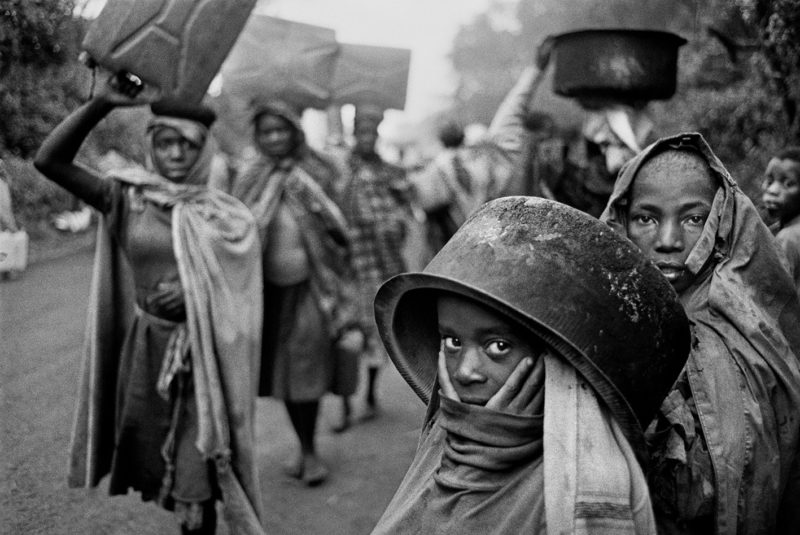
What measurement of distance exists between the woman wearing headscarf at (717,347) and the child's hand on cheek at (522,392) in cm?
50

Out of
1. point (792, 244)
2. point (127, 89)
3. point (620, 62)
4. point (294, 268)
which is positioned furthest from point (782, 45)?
point (127, 89)

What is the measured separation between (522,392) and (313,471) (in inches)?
144

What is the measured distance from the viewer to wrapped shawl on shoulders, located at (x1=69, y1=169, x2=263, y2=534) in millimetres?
3945

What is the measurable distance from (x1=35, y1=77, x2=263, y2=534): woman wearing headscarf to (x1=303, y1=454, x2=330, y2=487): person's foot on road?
50.2 inches

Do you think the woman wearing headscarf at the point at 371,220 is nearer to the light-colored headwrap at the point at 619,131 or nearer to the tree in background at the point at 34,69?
the light-colored headwrap at the point at 619,131

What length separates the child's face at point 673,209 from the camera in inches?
98.9

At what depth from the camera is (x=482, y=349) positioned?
6.84ft

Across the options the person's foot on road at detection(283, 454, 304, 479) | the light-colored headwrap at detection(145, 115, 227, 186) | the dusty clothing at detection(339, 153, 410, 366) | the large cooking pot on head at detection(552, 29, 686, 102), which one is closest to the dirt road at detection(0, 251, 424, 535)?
the person's foot on road at detection(283, 454, 304, 479)

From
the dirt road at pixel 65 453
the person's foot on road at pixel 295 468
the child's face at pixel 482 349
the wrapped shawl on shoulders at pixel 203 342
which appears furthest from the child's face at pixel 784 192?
the person's foot on road at pixel 295 468

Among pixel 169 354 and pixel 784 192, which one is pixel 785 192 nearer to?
pixel 784 192

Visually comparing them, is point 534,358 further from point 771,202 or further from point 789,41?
point 789,41

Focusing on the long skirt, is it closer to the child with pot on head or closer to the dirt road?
the dirt road

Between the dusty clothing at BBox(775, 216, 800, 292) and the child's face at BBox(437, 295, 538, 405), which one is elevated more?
the dusty clothing at BBox(775, 216, 800, 292)

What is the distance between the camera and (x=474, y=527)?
203 centimetres
